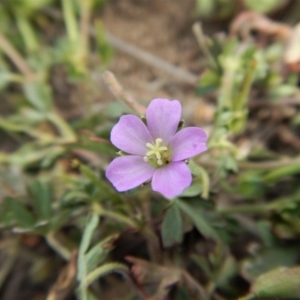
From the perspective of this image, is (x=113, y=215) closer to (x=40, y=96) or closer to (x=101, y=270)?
(x=101, y=270)

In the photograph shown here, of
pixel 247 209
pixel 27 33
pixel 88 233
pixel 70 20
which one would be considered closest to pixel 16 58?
pixel 27 33

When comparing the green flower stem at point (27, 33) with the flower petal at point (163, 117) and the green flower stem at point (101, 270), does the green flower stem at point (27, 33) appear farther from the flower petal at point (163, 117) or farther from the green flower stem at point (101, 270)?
the green flower stem at point (101, 270)

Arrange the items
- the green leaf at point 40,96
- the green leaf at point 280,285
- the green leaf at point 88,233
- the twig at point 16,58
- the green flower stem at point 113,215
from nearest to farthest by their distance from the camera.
Result: 1. the green leaf at point 280,285
2. the green leaf at point 88,233
3. the green flower stem at point 113,215
4. the green leaf at point 40,96
5. the twig at point 16,58

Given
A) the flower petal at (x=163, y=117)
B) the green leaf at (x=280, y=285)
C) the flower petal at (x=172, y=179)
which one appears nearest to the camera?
the flower petal at (x=172, y=179)

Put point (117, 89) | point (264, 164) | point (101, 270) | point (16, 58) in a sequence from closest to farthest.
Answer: point (101, 270)
point (117, 89)
point (264, 164)
point (16, 58)

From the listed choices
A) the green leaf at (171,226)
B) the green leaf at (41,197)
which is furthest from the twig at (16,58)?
the green leaf at (171,226)

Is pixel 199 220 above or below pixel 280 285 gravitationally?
above

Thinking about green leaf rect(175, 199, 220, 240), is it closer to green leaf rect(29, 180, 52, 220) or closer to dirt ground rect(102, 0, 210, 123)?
green leaf rect(29, 180, 52, 220)
